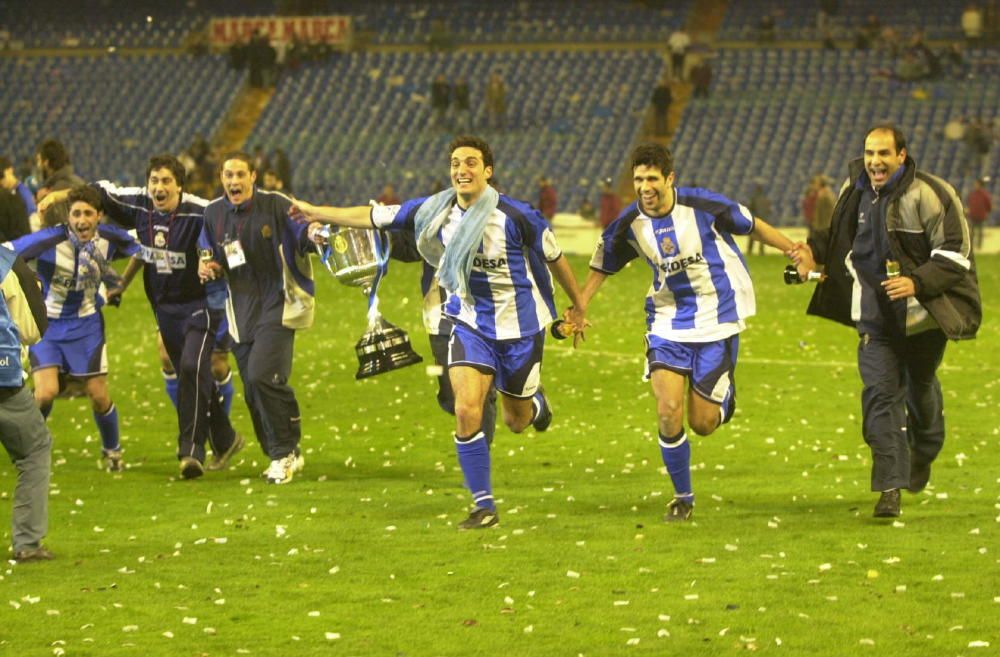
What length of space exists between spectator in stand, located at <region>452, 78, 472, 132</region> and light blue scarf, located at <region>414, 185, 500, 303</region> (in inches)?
1154

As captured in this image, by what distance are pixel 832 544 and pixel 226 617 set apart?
3.04 meters

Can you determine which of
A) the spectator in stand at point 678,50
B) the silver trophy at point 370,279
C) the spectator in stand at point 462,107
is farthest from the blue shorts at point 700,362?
the spectator in stand at point 678,50

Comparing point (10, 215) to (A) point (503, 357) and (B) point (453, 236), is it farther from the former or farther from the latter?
(A) point (503, 357)

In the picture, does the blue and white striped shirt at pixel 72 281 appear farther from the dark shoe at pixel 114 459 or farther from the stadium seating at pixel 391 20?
the stadium seating at pixel 391 20

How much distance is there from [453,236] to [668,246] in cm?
113

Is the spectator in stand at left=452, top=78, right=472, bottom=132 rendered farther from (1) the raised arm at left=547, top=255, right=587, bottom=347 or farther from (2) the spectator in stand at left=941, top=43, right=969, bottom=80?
(1) the raised arm at left=547, top=255, right=587, bottom=347

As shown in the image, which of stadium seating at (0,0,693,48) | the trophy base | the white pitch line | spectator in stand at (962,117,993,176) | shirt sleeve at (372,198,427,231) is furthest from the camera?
stadium seating at (0,0,693,48)

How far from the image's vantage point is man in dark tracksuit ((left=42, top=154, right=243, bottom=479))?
1098cm

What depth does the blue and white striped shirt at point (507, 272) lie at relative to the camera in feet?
29.9

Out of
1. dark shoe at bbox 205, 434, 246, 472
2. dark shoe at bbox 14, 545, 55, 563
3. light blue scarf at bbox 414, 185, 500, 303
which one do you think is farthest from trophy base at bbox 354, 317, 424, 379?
dark shoe at bbox 14, 545, 55, 563

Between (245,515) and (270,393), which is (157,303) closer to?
(270,393)

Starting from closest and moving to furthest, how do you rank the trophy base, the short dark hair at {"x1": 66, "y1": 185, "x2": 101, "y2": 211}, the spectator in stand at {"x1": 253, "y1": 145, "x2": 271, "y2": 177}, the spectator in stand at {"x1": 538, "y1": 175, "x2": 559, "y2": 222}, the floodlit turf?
1. the floodlit turf
2. the trophy base
3. the short dark hair at {"x1": 66, "y1": 185, "x2": 101, "y2": 211}
4. the spectator in stand at {"x1": 538, "y1": 175, "x2": 559, "y2": 222}
5. the spectator in stand at {"x1": 253, "y1": 145, "x2": 271, "y2": 177}

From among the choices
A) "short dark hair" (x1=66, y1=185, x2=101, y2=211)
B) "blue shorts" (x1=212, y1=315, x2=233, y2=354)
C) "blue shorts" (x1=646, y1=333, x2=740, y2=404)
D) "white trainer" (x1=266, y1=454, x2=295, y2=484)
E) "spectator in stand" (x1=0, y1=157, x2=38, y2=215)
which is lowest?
"white trainer" (x1=266, y1=454, x2=295, y2=484)

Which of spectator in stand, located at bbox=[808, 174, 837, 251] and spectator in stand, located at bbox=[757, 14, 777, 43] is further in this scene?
spectator in stand, located at bbox=[757, 14, 777, 43]
